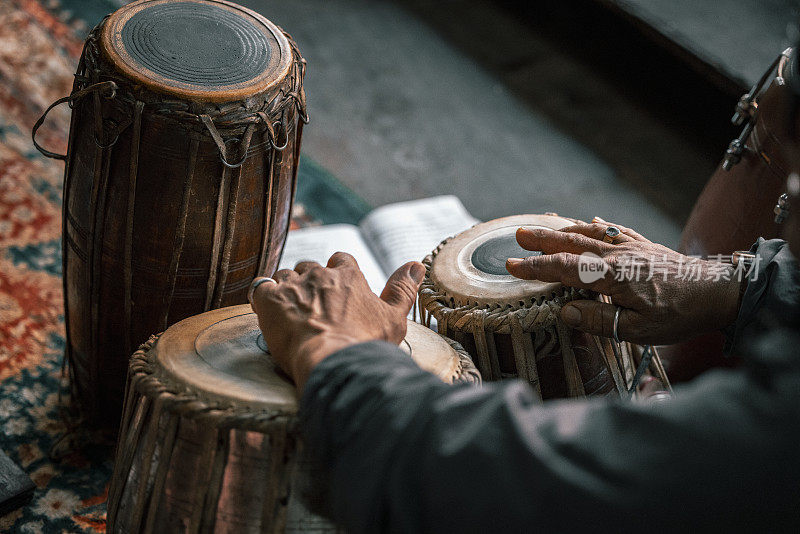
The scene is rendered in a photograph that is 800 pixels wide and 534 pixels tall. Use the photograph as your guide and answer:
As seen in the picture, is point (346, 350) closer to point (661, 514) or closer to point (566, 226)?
point (661, 514)

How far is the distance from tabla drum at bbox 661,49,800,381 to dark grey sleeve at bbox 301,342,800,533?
1095 millimetres

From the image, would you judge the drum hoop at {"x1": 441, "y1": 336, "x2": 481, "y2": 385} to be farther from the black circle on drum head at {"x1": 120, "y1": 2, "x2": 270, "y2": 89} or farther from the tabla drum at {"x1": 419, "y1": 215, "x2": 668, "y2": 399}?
the black circle on drum head at {"x1": 120, "y1": 2, "x2": 270, "y2": 89}

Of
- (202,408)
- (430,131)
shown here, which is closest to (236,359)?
(202,408)

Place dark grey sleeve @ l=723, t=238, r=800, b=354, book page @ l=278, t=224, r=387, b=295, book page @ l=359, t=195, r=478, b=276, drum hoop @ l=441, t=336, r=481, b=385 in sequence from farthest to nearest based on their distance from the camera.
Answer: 1. book page @ l=359, t=195, r=478, b=276
2. book page @ l=278, t=224, r=387, b=295
3. dark grey sleeve @ l=723, t=238, r=800, b=354
4. drum hoop @ l=441, t=336, r=481, b=385

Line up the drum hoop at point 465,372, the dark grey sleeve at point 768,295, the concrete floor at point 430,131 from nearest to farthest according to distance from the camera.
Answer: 1. the drum hoop at point 465,372
2. the dark grey sleeve at point 768,295
3. the concrete floor at point 430,131

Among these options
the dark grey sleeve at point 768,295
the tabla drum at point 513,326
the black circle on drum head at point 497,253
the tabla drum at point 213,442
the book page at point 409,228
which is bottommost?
the book page at point 409,228

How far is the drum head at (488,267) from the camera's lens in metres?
1.44

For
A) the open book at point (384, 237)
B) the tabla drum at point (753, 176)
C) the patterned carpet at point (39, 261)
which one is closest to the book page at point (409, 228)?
the open book at point (384, 237)

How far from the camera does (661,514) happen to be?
80cm

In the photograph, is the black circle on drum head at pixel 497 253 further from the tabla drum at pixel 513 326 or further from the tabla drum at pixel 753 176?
the tabla drum at pixel 753 176

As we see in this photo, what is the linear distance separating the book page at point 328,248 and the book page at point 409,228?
0.05 meters

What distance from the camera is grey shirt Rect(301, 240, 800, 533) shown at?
0.78m

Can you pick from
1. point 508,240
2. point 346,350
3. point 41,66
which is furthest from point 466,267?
point 41,66

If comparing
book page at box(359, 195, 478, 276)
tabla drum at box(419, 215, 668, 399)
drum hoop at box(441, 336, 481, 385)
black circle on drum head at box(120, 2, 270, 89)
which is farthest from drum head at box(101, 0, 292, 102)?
book page at box(359, 195, 478, 276)
